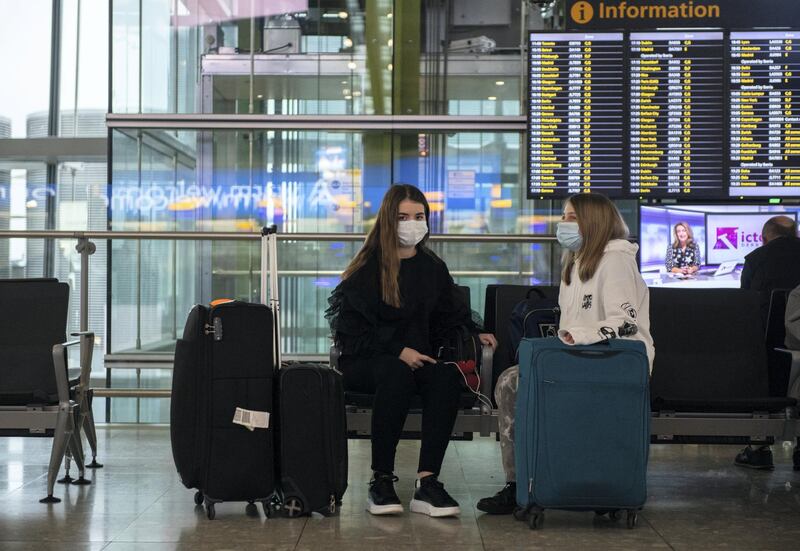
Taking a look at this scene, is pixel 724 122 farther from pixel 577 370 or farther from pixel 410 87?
pixel 577 370

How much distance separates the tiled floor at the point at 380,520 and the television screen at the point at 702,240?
5.11 feet

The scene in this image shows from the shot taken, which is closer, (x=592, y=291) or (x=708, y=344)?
(x=592, y=291)

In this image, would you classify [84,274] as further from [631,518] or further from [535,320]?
[631,518]

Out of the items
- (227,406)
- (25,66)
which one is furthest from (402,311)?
(25,66)

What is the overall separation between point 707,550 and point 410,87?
5.18 metres

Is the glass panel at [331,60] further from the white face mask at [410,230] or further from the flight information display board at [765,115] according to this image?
the white face mask at [410,230]

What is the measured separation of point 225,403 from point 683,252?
3477mm

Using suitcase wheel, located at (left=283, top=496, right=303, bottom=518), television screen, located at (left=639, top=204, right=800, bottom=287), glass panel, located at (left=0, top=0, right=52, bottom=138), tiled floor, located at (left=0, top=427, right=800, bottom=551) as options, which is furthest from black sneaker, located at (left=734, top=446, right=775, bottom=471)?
glass panel, located at (left=0, top=0, right=52, bottom=138)

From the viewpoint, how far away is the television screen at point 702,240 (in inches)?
241

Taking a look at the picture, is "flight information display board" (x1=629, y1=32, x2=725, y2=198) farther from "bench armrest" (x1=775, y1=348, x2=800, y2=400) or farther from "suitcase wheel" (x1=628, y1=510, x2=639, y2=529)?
"suitcase wheel" (x1=628, y1=510, x2=639, y2=529)

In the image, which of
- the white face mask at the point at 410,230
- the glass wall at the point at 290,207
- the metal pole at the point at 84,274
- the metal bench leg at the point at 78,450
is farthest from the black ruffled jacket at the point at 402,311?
the glass wall at the point at 290,207

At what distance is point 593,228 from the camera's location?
3771mm

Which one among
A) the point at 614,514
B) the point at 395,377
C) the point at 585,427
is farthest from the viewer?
the point at 395,377

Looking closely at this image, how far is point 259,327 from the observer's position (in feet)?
12.1
